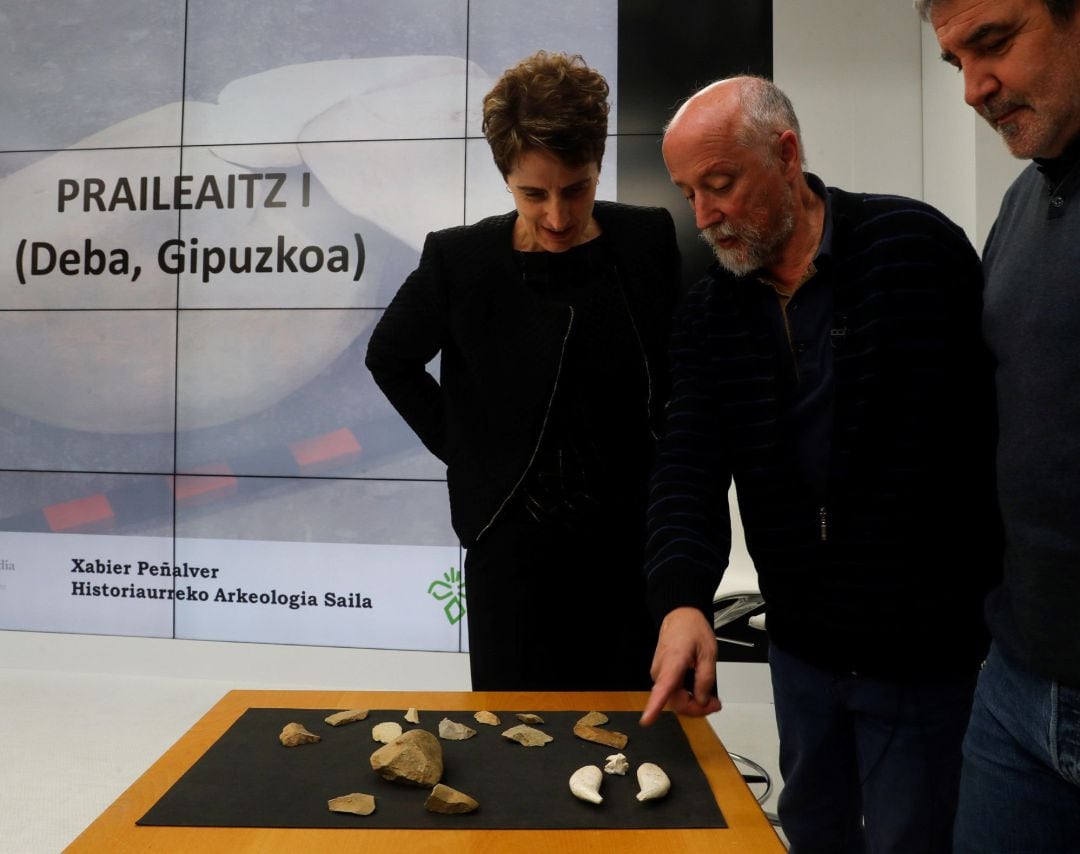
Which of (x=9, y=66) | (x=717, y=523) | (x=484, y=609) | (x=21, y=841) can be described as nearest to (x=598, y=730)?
(x=717, y=523)

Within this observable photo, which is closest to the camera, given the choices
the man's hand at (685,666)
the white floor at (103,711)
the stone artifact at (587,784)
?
the stone artifact at (587,784)

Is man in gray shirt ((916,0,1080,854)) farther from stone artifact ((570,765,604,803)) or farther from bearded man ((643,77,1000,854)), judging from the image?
stone artifact ((570,765,604,803))

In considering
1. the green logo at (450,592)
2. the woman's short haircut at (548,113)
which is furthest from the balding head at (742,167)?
the green logo at (450,592)

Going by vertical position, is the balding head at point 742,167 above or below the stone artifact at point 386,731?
above

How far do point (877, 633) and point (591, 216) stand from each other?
35.9 inches

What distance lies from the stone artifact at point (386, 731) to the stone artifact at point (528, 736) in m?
0.15

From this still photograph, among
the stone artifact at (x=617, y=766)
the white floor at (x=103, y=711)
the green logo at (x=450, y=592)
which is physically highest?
the stone artifact at (x=617, y=766)

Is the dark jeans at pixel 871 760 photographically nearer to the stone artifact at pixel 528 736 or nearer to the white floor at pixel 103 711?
the stone artifact at pixel 528 736

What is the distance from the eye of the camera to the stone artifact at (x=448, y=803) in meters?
1.04

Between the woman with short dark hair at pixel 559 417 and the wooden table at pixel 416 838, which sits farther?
the woman with short dark hair at pixel 559 417

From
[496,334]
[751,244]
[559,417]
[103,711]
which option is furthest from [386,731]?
[103,711]

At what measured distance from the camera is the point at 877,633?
4.30 ft

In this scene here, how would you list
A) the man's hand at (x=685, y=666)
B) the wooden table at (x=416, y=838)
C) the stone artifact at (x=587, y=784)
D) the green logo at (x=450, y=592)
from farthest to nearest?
the green logo at (x=450, y=592) < the man's hand at (x=685, y=666) < the stone artifact at (x=587, y=784) < the wooden table at (x=416, y=838)

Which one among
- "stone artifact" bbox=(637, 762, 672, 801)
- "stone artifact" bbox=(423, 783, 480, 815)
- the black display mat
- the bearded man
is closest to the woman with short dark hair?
the bearded man
